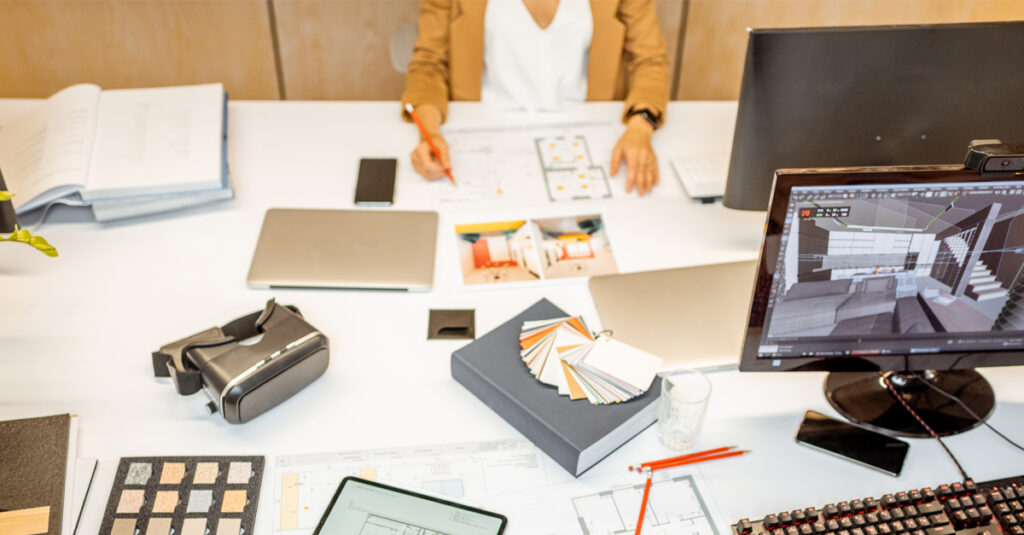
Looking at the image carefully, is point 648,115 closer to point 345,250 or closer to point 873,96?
point 873,96

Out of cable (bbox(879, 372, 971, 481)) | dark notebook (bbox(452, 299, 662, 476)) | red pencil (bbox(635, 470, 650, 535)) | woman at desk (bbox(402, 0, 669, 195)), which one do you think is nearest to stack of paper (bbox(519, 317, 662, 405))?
dark notebook (bbox(452, 299, 662, 476))

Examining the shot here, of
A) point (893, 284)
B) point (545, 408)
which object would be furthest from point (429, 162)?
point (893, 284)

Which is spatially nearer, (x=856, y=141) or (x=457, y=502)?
(x=457, y=502)

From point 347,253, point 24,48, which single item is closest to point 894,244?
point 347,253

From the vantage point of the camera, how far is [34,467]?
105cm

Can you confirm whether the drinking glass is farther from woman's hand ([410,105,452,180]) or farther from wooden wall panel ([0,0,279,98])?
wooden wall panel ([0,0,279,98])

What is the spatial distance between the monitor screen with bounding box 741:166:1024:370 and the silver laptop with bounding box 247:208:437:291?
0.60 meters

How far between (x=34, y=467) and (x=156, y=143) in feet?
2.41

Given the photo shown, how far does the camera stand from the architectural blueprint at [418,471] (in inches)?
40.8

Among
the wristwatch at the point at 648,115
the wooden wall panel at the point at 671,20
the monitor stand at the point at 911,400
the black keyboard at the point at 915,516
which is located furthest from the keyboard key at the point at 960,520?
the wooden wall panel at the point at 671,20

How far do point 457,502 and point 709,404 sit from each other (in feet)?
1.34

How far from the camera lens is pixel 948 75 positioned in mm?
1265

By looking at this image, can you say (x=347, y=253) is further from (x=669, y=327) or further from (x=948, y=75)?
(x=948, y=75)

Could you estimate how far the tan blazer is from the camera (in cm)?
188
